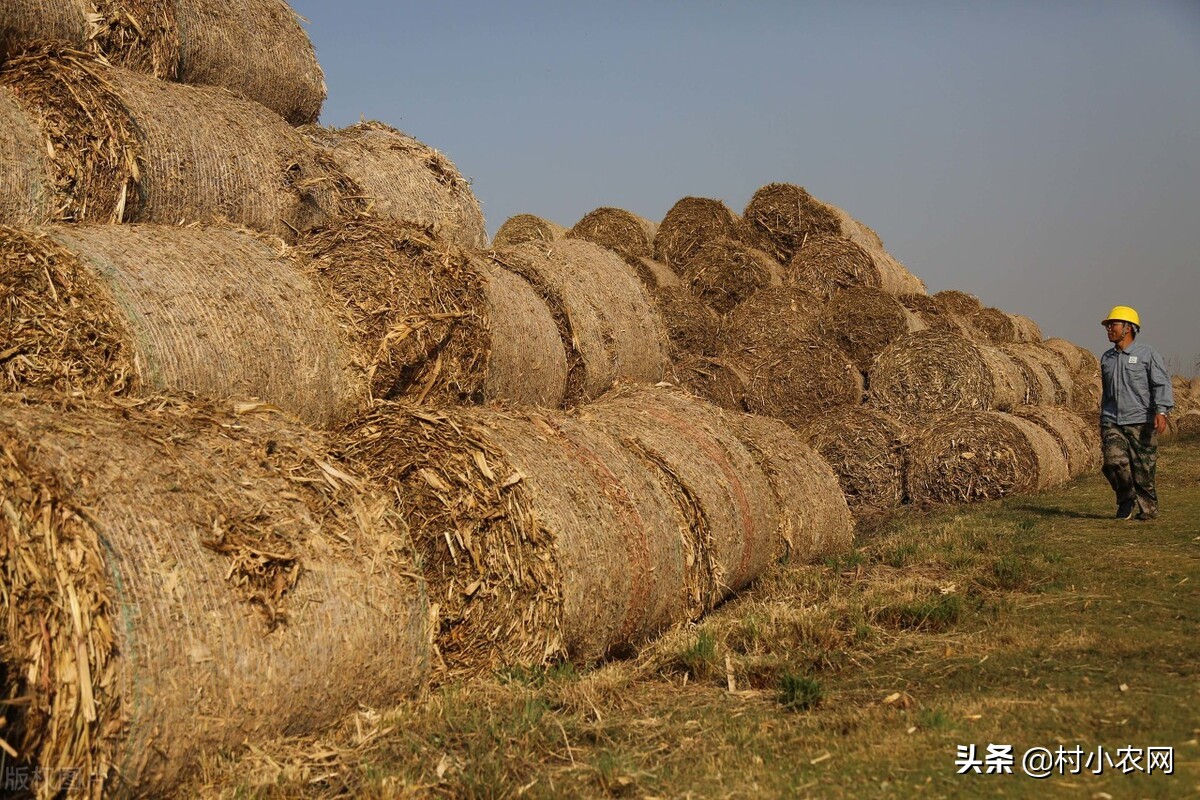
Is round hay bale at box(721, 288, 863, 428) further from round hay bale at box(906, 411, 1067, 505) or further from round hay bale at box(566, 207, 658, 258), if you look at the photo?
round hay bale at box(566, 207, 658, 258)

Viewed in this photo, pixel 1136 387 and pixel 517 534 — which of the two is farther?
pixel 1136 387

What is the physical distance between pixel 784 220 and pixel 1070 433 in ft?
14.5

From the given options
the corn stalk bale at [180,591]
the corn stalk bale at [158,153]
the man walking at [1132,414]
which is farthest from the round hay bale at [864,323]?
the corn stalk bale at [180,591]

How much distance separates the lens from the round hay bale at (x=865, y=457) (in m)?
12.1

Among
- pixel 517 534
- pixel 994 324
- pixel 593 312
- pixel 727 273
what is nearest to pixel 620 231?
pixel 727 273

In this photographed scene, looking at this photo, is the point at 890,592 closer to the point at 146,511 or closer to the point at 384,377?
the point at 384,377

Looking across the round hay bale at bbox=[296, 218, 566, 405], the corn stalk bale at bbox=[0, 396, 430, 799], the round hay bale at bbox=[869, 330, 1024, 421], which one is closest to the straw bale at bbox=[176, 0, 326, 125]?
the round hay bale at bbox=[296, 218, 566, 405]

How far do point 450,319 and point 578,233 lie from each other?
28.7 feet

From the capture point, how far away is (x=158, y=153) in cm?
638

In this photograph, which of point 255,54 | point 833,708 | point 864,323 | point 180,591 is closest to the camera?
point 180,591

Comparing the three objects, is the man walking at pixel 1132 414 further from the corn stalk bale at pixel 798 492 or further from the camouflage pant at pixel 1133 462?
the corn stalk bale at pixel 798 492

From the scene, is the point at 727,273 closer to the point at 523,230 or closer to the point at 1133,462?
the point at 523,230

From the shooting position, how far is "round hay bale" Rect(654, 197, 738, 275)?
14297mm

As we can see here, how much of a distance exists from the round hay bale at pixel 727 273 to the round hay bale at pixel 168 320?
8.57 metres
